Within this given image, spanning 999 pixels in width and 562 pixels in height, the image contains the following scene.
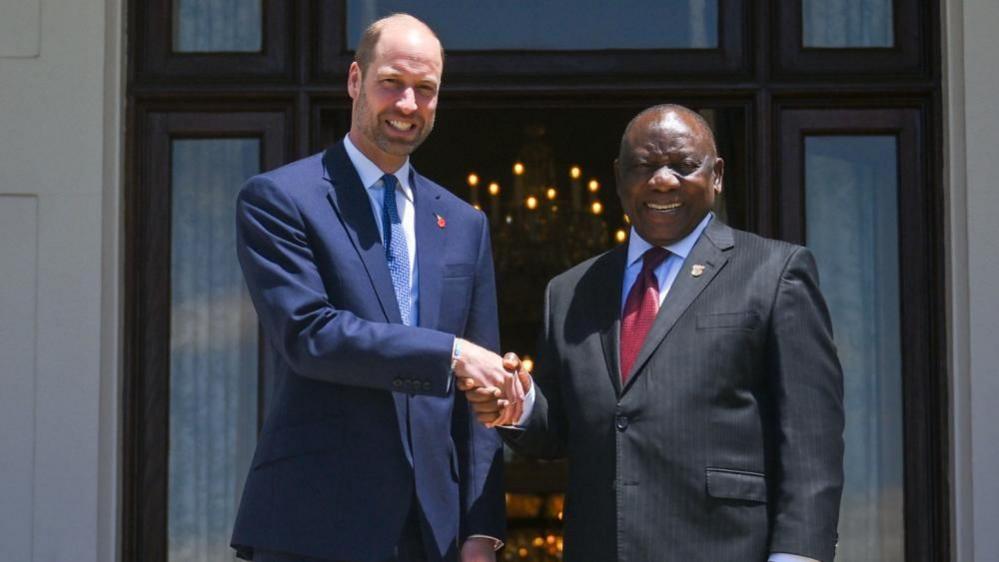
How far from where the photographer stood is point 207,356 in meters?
5.82

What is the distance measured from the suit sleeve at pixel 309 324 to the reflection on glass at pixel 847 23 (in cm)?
267

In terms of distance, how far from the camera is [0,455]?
5480 mm

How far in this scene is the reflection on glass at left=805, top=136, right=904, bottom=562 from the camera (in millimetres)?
5734

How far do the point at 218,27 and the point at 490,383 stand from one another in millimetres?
2637

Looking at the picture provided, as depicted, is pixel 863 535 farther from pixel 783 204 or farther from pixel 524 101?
pixel 524 101

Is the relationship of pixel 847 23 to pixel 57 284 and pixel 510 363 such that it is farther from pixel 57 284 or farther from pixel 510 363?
pixel 57 284

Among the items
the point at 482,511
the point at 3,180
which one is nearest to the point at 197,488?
the point at 3,180

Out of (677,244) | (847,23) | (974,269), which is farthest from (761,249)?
(847,23)

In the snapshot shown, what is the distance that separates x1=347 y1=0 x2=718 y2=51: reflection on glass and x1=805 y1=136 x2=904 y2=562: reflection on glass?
0.60 meters

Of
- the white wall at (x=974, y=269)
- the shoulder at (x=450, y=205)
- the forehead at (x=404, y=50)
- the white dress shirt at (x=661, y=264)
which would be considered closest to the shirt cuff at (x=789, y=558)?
the white dress shirt at (x=661, y=264)

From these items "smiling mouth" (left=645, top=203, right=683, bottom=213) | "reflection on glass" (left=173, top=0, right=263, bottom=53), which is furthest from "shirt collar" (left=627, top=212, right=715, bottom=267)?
"reflection on glass" (left=173, top=0, right=263, bottom=53)

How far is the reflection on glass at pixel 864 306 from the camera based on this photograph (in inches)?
226

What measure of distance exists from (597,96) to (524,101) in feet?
0.84

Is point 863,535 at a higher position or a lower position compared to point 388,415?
lower
